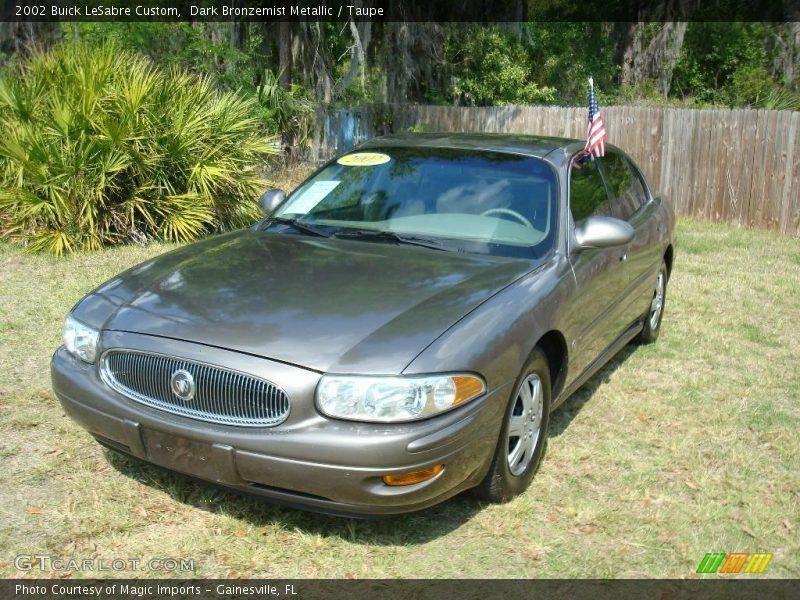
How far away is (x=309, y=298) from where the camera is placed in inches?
141

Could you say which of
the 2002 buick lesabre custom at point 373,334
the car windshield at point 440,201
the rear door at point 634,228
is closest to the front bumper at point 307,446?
the 2002 buick lesabre custom at point 373,334

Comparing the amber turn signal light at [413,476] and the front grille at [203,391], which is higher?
Result: the front grille at [203,391]

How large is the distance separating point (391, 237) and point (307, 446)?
1.64 meters

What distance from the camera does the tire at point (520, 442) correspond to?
11.8 ft

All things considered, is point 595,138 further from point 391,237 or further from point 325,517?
point 325,517

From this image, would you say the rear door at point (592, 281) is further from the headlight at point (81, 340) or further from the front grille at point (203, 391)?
the headlight at point (81, 340)

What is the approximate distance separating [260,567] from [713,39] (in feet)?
117

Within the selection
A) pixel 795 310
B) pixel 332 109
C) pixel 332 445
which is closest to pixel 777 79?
pixel 332 109

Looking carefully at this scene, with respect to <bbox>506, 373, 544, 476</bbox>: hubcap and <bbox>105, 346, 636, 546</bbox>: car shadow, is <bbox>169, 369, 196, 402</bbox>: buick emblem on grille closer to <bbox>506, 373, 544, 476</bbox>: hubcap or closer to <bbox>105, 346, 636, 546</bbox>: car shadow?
<bbox>105, 346, 636, 546</bbox>: car shadow

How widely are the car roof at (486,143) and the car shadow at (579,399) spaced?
150cm

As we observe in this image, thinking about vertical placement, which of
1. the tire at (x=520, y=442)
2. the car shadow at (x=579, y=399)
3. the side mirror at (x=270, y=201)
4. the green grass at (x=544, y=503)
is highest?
the side mirror at (x=270, y=201)

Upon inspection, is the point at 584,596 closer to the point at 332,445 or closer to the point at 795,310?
the point at 332,445

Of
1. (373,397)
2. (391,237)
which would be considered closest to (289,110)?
(391,237)

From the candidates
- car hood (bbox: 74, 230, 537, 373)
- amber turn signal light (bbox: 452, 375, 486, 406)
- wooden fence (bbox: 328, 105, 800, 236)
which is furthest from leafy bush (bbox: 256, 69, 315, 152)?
amber turn signal light (bbox: 452, 375, 486, 406)
